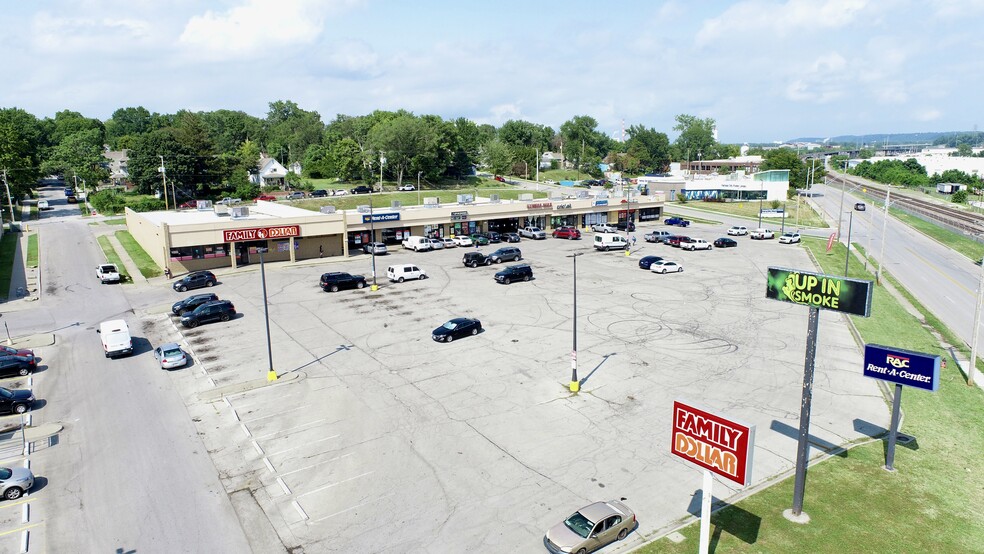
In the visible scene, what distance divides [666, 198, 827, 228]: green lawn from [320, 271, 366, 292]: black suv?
71592mm

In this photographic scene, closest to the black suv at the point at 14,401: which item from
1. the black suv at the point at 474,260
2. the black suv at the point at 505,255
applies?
the black suv at the point at 474,260

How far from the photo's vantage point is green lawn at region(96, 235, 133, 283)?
2083 inches

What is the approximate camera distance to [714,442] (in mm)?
17344

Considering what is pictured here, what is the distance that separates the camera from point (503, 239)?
242 ft

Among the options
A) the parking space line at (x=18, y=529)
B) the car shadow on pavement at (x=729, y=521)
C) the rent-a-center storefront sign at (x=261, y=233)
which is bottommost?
the car shadow on pavement at (x=729, y=521)

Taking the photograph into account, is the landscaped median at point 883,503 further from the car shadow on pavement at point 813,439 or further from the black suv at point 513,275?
the black suv at point 513,275

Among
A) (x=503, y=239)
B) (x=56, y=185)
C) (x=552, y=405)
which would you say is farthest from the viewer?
(x=56, y=185)

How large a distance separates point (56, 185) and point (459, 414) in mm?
146651

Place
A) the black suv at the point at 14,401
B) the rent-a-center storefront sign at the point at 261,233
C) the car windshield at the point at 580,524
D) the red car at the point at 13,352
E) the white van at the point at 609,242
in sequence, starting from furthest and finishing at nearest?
the white van at the point at 609,242 → the rent-a-center storefront sign at the point at 261,233 → the red car at the point at 13,352 → the black suv at the point at 14,401 → the car windshield at the point at 580,524

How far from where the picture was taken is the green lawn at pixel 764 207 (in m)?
97.8

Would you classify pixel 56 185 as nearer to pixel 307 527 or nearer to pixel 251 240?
pixel 251 240

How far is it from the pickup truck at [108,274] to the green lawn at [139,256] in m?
2.42

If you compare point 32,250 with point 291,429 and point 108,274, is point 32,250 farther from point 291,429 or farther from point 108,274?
point 291,429

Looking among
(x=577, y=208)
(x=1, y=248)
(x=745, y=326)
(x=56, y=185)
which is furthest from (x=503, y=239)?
(x=56, y=185)
